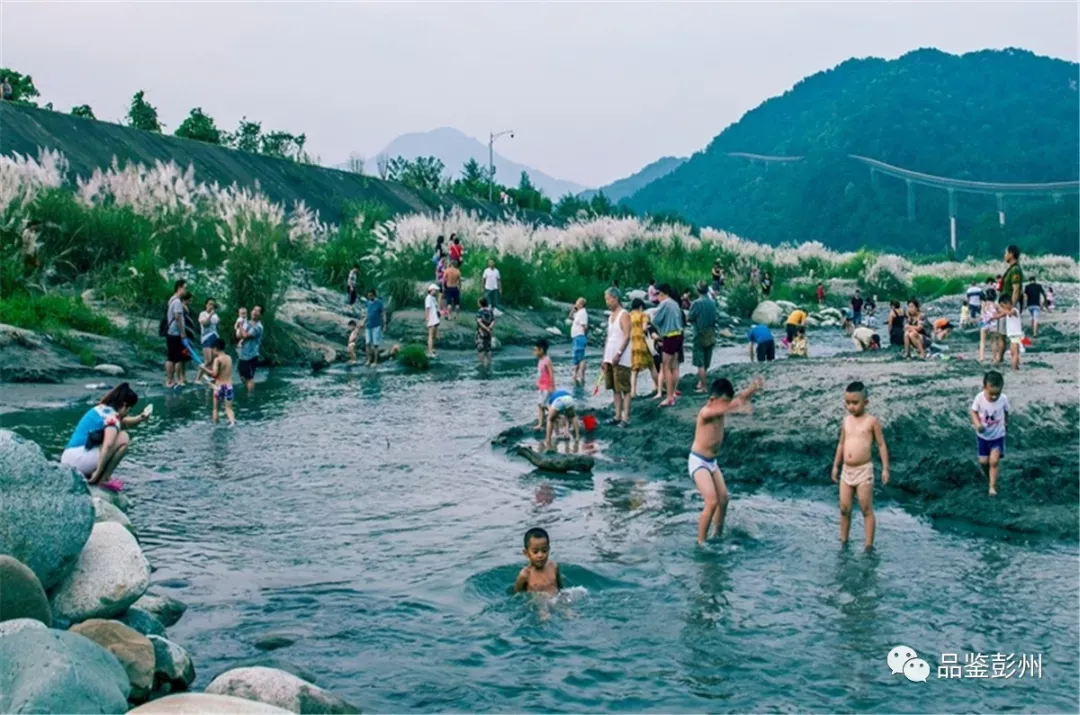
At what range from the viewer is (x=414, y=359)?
23984 millimetres

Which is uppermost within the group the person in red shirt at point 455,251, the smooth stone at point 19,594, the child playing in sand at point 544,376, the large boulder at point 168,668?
the person in red shirt at point 455,251

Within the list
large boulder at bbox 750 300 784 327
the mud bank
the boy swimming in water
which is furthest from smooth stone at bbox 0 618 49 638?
large boulder at bbox 750 300 784 327

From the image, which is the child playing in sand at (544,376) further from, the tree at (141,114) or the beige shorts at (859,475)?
the tree at (141,114)

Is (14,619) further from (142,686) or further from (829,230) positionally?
(829,230)

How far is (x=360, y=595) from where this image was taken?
870cm

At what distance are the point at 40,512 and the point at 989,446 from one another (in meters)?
8.53

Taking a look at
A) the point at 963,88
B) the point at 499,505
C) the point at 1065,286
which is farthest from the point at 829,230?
the point at 499,505

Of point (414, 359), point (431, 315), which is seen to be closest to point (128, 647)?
point (414, 359)

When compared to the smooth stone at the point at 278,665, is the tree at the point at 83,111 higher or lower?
higher

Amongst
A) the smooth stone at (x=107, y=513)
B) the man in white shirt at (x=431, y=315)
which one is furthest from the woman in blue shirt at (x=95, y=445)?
the man in white shirt at (x=431, y=315)

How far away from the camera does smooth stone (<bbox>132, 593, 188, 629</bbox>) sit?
7.89m

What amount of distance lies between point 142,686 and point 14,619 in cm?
76

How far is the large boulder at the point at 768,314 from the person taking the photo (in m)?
38.7

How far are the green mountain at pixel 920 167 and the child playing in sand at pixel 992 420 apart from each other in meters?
98.0
